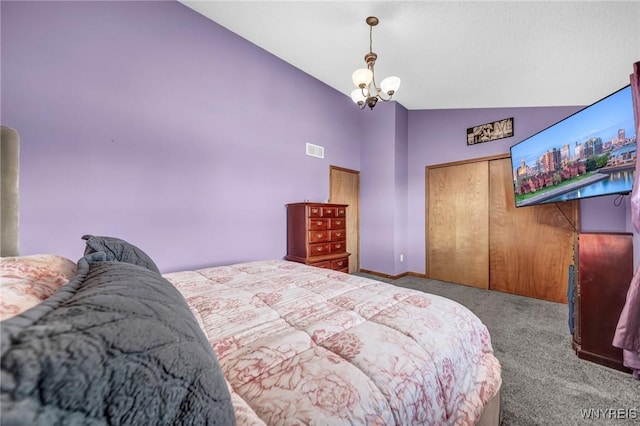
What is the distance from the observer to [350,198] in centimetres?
444

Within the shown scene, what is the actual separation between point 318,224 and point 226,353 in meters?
2.43

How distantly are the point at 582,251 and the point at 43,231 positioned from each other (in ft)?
13.6

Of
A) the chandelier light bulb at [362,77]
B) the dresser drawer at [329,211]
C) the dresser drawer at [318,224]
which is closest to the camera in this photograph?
the chandelier light bulb at [362,77]

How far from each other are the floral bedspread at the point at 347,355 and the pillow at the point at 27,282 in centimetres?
46

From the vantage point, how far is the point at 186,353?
45 cm

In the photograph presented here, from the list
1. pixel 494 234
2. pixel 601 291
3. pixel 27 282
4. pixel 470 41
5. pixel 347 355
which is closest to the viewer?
pixel 27 282

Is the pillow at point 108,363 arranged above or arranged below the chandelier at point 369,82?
below

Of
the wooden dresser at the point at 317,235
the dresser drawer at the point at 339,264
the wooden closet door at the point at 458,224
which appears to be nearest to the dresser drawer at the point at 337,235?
the wooden dresser at the point at 317,235

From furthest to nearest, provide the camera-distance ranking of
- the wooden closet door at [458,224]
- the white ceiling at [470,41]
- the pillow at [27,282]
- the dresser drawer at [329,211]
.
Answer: the wooden closet door at [458,224], the dresser drawer at [329,211], the white ceiling at [470,41], the pillow at [27,282]

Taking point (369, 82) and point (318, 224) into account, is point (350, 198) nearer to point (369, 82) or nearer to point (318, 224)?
point (318, 224)

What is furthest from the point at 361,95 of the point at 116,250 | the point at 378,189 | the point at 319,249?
the point at 116,250

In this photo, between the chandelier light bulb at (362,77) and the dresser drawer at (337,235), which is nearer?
the chandelier light bulb at (362,77)

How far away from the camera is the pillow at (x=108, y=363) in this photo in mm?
290

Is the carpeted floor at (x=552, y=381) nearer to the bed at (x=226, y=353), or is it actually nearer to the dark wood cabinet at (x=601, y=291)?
the dark wood cabinet at (x=601, y=291)
